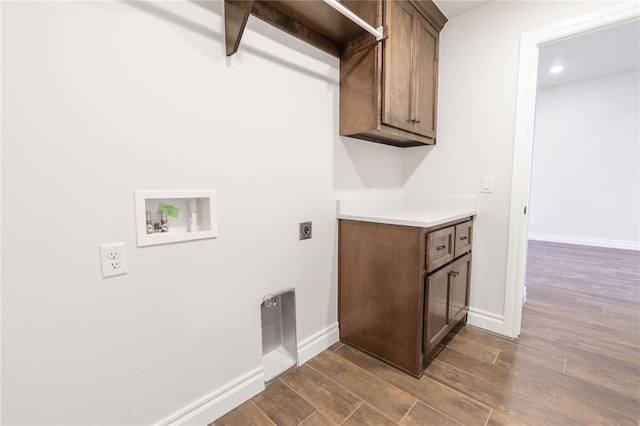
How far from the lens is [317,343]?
72.2 inches

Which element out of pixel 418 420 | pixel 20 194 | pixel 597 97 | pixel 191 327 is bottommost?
pixel 418 420

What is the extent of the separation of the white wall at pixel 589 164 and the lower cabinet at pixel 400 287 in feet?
13.7

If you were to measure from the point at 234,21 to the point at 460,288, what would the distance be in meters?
2.10

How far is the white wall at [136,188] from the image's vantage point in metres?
0.87

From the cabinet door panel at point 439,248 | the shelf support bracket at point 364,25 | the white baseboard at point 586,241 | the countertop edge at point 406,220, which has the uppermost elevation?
the shelf support bracket at point 364,25

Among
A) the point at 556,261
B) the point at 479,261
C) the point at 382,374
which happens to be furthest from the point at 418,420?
the point at 556,261

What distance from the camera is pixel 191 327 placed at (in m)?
1.26

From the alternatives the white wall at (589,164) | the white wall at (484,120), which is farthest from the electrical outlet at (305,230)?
the white wall at (589,164)

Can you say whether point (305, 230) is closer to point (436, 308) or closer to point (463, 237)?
point (436, 308)

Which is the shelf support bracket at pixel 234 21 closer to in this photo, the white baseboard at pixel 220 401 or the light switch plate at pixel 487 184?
the white baseboard at pixel 220 401

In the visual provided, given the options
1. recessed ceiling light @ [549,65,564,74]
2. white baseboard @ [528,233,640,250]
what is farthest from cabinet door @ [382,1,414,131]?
white baseboard @ [528,233,640,250]

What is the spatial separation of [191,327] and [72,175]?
29.6 inches

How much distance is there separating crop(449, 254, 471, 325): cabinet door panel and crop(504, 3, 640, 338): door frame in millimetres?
252

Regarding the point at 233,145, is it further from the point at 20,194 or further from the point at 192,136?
the point at 20,194
